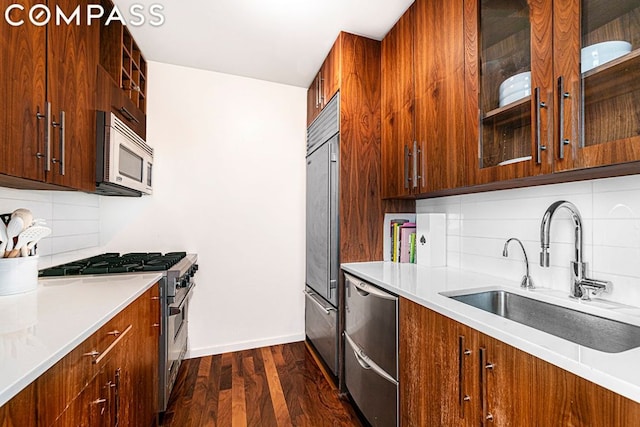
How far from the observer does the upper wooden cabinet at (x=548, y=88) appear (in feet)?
3.11

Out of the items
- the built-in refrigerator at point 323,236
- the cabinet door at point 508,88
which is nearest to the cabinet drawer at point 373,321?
the built-in refrigerator at point 323,236

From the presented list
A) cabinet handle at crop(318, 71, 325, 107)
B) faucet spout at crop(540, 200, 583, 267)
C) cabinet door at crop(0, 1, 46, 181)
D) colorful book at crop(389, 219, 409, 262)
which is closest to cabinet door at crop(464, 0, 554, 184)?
faucet spout at crop(540, 200, 583, 267)

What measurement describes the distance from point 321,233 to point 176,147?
1456mm

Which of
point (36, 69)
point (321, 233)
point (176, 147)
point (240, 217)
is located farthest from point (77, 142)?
point (321, 233)

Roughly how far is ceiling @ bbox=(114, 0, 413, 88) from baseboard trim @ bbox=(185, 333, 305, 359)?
2.44 m

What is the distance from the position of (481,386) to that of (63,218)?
8.13ft

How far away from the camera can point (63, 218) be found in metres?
2.00

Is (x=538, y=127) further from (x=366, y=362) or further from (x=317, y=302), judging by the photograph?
(x=317, y=302)

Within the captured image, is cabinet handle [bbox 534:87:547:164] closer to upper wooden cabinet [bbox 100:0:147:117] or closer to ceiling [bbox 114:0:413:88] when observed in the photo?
ceiling [bbox 114:0:413:88]

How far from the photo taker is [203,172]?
2.71 m

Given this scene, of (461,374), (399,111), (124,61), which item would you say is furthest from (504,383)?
(124,61)

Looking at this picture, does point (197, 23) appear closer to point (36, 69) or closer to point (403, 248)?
point (36, 69)

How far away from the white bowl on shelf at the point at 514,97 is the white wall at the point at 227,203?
6.28ft

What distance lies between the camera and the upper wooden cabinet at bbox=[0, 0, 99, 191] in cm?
109
